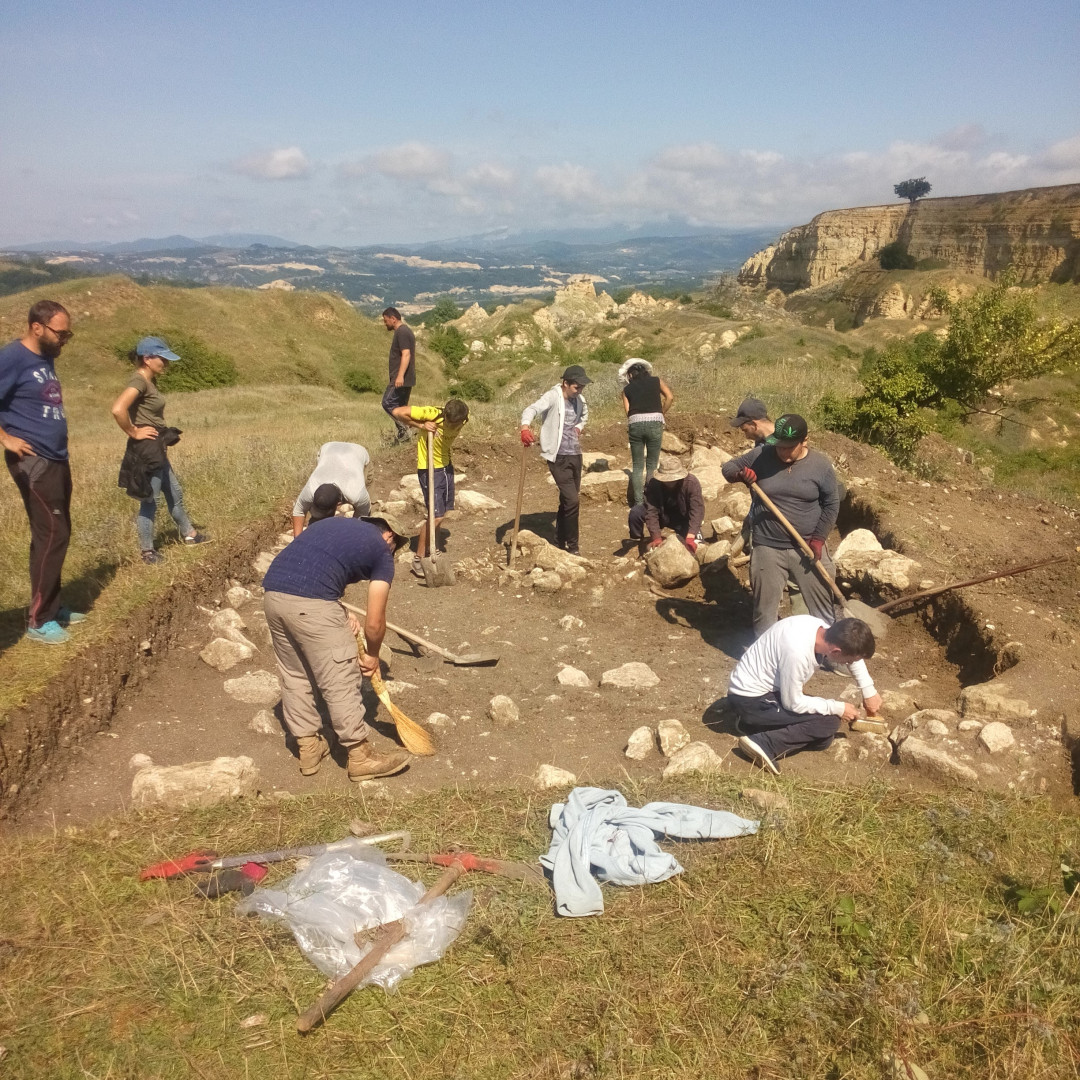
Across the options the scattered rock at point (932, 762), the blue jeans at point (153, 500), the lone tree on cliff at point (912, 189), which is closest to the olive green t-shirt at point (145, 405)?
the blue jeans at point (153, 500)

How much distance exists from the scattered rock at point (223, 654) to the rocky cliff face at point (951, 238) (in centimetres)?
3792

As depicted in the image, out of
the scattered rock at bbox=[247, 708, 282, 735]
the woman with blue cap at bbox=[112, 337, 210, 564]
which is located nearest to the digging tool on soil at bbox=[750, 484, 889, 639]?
the scattered rock at bbox=[247, 708, 282, 735]

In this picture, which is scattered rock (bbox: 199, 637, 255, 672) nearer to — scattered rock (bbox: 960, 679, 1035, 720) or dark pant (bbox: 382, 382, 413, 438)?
dark pant (bbox: 382, 382, 413, 438)

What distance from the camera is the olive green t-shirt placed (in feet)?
18.9

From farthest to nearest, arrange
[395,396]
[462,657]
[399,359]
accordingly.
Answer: [395,396] < [399,359] < [462,657]

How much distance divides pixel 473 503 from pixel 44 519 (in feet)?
15.1

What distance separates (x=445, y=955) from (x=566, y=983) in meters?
0.47

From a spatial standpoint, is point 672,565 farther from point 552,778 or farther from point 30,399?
point 30,399

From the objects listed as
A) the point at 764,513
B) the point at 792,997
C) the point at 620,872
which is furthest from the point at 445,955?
the point at 764,513

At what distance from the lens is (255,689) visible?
494 cm

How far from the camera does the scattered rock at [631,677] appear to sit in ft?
17.1

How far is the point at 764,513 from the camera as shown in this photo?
527cm

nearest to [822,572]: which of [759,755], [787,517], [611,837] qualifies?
[787,517]

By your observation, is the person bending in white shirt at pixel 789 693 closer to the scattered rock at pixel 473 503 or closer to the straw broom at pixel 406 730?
the straw broom at pixel 406 730
